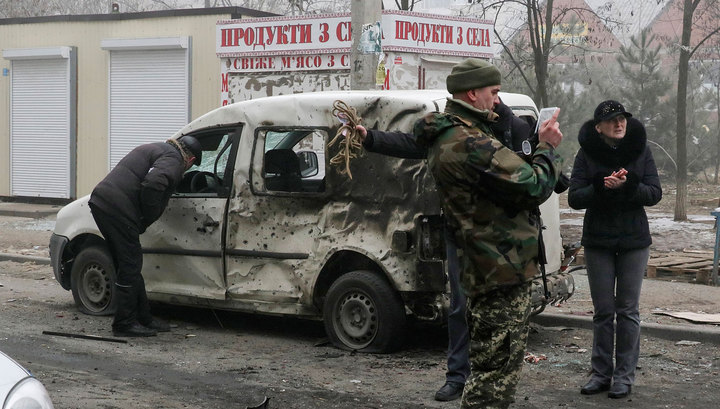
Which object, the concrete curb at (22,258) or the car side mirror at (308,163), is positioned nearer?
the car side mirror at (308,163)

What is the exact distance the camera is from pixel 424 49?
15539mm

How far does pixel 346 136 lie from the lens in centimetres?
674

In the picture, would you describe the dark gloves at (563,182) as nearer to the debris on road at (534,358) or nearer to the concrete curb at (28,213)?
the debris on road at (534,358)

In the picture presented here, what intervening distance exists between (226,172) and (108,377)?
2049 millimetres

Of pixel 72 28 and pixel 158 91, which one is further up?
pixel 72 28

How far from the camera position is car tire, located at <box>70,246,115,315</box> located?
8.88 meters

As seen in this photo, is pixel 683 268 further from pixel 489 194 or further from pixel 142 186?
pixel 489 194

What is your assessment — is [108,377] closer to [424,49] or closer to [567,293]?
[567,293]

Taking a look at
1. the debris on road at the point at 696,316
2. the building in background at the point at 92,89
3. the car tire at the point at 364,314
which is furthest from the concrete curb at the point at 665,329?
the building in background at the point at 92,89

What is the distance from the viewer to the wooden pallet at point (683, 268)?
10531 mm

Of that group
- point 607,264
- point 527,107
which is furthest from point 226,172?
point 607,264

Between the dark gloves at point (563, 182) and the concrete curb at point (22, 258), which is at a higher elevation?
the dark gloves at point (563, 182)

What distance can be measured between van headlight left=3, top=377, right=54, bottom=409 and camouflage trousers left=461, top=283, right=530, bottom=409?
1765 mm

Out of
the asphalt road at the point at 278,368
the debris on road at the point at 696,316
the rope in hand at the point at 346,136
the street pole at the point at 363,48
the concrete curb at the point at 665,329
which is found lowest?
the asphalt road at the point at 278,368
